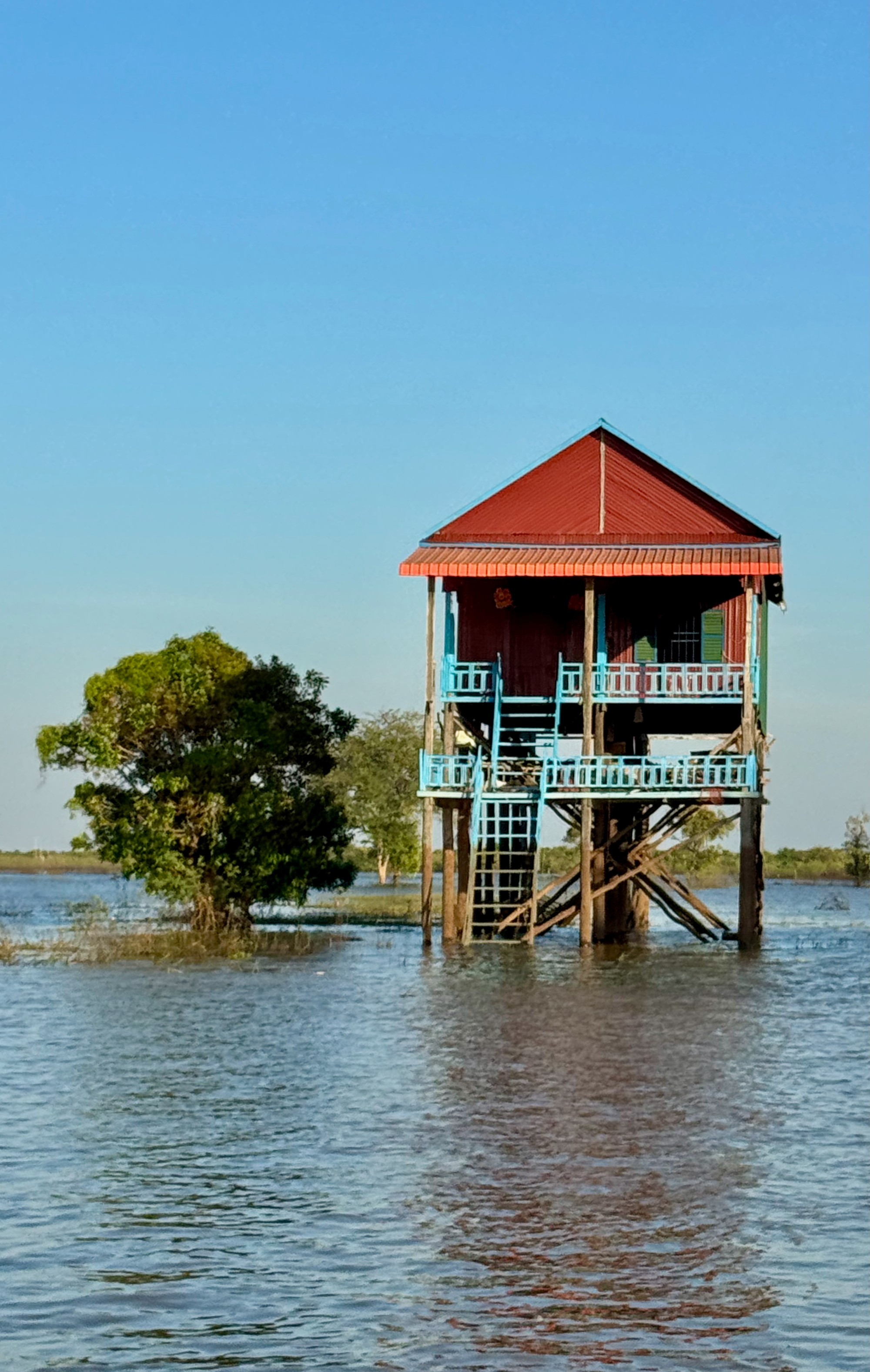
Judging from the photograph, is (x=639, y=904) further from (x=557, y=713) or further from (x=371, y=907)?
(x=371, y=907)

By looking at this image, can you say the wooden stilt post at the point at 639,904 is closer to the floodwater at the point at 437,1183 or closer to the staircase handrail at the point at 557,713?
the staircase handrail at the point at 557,713

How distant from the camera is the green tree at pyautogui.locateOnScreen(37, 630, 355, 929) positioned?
44562mm

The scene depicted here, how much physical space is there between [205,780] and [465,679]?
22.4 feet

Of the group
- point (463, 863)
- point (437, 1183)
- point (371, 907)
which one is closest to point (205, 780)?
point (463, 863)

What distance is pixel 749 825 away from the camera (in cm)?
3938

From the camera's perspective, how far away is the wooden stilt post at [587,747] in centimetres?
3894

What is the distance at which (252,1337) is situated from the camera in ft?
35.9

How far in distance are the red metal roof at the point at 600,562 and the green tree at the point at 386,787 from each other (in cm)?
3992

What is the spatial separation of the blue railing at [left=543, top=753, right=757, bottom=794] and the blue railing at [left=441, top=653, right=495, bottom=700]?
3015 mm

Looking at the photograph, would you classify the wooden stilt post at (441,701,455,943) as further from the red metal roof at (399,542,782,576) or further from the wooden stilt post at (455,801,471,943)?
the red metal roof at (399,542,782,576)

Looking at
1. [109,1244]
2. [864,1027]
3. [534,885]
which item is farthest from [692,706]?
[109,1244]

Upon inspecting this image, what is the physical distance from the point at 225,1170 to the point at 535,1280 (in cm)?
455

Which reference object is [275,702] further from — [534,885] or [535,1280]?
[535,1280]

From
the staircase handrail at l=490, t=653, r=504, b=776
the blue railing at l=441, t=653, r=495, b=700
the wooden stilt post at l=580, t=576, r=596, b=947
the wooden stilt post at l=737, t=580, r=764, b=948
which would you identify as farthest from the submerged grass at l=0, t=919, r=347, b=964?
the wooden stilt post at l=737, t=580, r=764, b=948
